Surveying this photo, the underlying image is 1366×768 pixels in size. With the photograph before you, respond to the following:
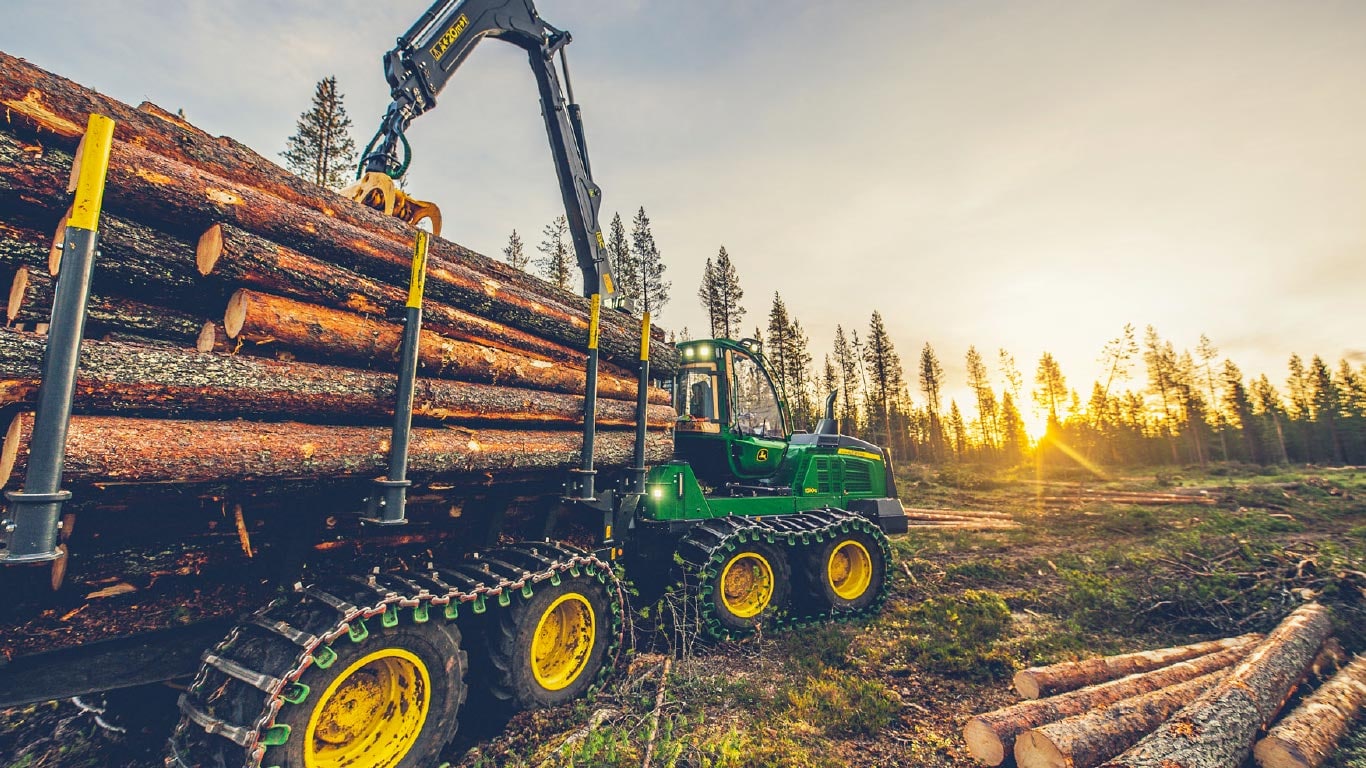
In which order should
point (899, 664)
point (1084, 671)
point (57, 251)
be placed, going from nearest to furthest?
point (57, 251) < point (1084, 671) < point (899, 664)

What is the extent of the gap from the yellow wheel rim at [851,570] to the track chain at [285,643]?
4.68 meters

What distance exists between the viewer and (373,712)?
140 inches

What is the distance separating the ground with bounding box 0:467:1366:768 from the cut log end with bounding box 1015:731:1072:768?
484 mm

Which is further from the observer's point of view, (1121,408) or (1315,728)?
(1121,408)

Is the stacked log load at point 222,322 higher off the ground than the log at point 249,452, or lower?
higher

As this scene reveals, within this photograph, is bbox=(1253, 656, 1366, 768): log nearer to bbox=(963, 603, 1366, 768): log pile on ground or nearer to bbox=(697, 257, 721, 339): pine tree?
bbox=(963, 603, 1366, 768): log pile on ground

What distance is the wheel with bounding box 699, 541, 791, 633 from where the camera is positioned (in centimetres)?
627

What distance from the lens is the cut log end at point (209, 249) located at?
3.04 metres

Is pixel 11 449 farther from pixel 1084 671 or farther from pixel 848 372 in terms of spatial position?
pixel 848 372

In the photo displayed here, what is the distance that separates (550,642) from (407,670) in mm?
1245

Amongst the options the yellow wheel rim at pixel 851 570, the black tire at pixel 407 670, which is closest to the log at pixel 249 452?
the black tire at pixel 407 670

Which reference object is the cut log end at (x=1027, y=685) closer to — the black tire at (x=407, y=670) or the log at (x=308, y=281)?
the black tire at (x=407, y=670)

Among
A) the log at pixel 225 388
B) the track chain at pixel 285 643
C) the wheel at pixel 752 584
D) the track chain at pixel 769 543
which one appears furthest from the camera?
the wheel at pixel 752 584

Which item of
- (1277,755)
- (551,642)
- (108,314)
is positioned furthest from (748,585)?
(108,314)
